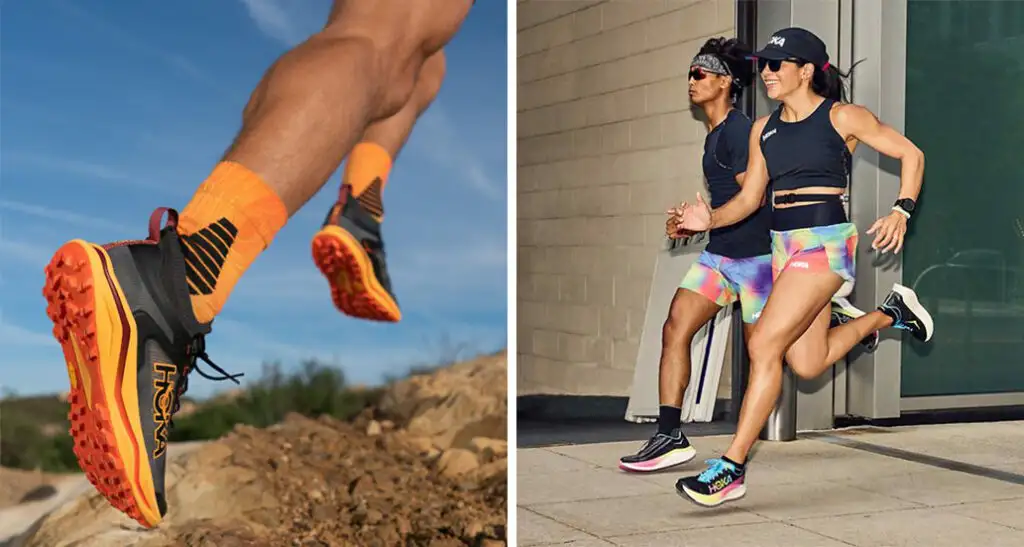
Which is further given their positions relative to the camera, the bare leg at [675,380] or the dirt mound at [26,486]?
the bare leg at [675,380]

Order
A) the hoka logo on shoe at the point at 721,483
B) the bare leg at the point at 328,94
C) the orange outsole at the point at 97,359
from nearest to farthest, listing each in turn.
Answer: the orange outsole at the point at 97,359 < the bare leg at the point at 328,94 < the hoka logo on shoe at the point at 721,483

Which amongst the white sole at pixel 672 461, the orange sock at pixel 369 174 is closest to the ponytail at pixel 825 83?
the white sole at pixel 672 461

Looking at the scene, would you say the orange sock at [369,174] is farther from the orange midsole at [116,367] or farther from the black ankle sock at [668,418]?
the black ankle sock at [668,418]

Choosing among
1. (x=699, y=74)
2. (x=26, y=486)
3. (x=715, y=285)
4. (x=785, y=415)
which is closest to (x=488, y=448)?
(x=26, y=486)

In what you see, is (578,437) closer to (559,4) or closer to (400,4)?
(559,4)

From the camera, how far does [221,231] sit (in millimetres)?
2846

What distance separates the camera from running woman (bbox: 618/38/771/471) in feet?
16.2

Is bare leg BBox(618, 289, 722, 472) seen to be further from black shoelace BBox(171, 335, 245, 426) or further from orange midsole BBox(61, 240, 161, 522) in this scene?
orange midsole BBox(61, 240, 161, 522)

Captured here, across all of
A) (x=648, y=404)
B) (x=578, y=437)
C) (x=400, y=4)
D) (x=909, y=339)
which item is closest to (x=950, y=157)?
(x=909, y=339)

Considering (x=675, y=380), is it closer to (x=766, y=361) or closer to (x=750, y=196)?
(x=766, y=361)

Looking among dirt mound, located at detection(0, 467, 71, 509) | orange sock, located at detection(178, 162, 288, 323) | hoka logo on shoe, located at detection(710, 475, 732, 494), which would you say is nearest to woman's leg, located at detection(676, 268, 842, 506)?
hoka logo on shoe, located at detection(710, 475, 732, 494)

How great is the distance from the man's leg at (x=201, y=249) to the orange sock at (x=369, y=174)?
4cm

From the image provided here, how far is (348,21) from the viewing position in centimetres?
298

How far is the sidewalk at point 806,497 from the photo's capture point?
12.9ft
